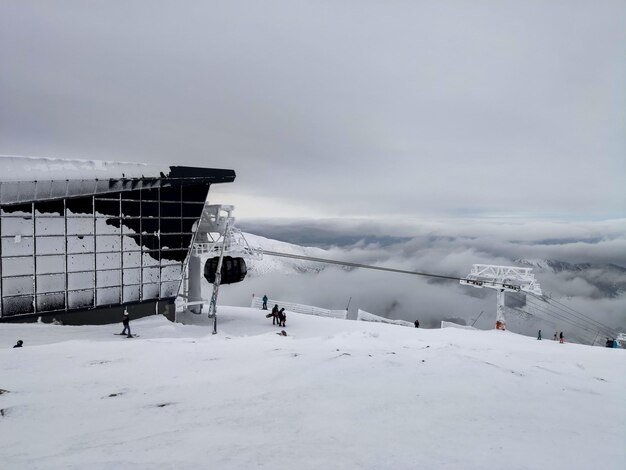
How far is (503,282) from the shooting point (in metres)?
39.7

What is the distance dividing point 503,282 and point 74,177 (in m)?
41.1

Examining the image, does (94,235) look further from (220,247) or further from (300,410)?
(300,410)

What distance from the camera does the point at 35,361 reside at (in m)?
9.94

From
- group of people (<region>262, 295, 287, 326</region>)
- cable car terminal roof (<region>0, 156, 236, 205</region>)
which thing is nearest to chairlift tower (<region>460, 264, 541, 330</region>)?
group of people (<region>262, 295, 287, 326</region>)

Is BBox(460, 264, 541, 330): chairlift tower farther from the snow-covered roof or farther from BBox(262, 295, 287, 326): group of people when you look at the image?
the snow-covered roof

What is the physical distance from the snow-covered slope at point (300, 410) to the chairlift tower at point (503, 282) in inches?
1156

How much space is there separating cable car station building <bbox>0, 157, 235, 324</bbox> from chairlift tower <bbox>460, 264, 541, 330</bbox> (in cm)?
2995

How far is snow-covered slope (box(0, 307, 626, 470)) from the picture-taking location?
523 cm

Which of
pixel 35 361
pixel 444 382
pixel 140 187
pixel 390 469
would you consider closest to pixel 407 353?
pixel 444 382

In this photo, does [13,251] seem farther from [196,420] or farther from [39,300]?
[196,420]

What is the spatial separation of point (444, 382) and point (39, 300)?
79.4 ft

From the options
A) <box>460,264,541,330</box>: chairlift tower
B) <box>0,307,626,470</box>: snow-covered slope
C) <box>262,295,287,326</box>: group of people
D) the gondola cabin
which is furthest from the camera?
<box>460,264,541,330</box>: chairlift tower

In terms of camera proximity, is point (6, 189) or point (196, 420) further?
point (6, 189)

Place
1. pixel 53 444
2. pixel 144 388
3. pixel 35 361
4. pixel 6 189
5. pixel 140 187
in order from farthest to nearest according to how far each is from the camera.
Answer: pixel 140 187
pixel 6 189
pixel 35 361
pixel 144 388
pixel 53 444
